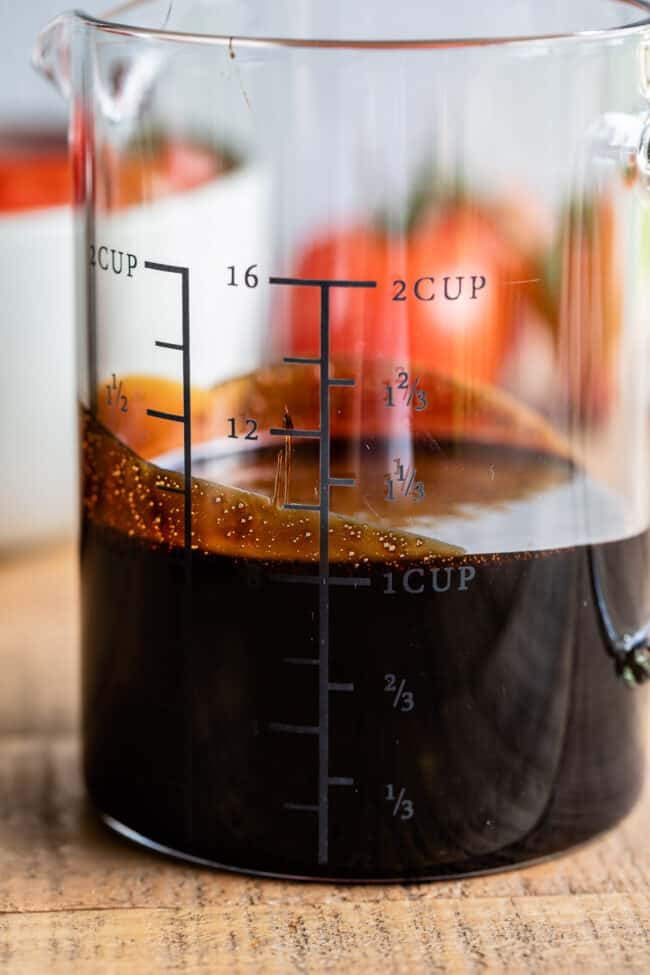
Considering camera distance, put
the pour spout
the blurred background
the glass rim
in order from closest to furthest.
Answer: the glass rim < the pour spout < the blurred background

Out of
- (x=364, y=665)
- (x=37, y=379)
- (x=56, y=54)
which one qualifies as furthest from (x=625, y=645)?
(x=37, y=379)

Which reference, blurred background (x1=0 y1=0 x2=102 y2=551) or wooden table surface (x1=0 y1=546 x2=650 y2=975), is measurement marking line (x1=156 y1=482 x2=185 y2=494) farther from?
blurred background (x1=0 y1=0 x2=102 y2=551)

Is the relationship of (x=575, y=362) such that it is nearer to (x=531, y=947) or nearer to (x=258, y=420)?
(x=258, y=420)

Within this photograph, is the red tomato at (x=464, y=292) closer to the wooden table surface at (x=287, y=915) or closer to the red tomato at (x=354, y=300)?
the red tomato at (x=354, y=300)

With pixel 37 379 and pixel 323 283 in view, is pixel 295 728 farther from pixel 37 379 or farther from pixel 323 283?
pixel 37 379

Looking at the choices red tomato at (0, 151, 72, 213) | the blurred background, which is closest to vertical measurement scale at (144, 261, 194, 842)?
the blurred background

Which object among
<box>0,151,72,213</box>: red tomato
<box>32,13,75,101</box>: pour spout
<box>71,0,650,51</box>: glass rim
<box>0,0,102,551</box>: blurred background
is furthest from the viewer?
<box>0,151,72,213</box>: red tomato

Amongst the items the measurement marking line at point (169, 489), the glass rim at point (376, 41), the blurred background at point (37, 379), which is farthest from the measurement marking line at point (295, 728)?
the blurred background at point (37, 379)
